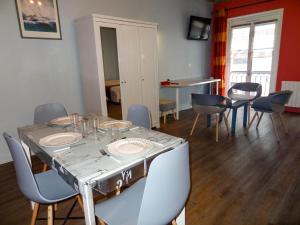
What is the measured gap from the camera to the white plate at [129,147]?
109cm

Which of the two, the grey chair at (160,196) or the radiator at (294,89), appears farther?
the radiator at (294,89)

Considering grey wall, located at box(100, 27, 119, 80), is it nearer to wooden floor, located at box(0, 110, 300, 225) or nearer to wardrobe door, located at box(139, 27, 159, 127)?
wardrobe door, located at box(139, 27, 159, 127)

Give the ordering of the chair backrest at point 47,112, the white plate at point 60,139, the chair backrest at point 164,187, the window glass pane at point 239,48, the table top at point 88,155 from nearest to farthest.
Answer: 1. the chair backrest at point 164,187
2. the table top at point 88,155
3. the white plate at point 60,139
4. the chair backrest at point 47,112
5. the window glass pane at point 239,48

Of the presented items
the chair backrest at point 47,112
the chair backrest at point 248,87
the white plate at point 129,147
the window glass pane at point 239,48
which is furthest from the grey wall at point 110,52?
the window glass pane at point 239,48

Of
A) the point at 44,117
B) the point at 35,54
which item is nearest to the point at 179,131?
the point at 44,117

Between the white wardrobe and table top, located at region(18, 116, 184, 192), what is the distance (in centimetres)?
134

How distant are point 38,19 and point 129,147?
2.32 metres

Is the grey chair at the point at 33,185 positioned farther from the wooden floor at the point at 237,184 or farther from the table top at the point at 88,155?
the wooden floor at the point at 237,184

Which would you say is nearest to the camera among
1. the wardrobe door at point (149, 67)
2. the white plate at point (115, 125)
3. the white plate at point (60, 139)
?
the white plate at point (60, 139)

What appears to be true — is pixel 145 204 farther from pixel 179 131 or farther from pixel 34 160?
pixel 179 131

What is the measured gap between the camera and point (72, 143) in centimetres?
126

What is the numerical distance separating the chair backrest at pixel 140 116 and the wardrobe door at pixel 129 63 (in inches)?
45.2

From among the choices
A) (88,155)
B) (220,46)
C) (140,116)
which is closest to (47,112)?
(140,116)

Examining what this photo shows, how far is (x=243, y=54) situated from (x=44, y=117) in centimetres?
480
